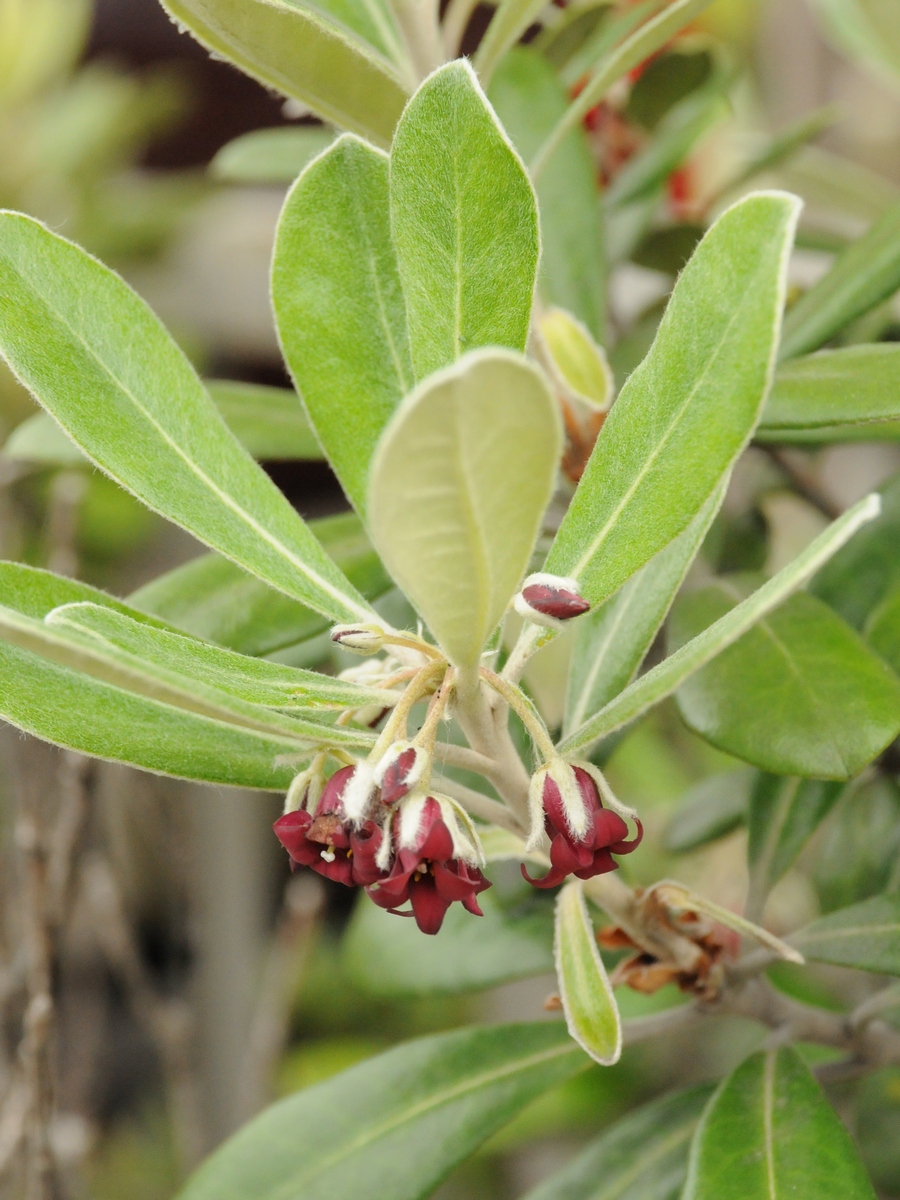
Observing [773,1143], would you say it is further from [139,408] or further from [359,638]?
[139,408]

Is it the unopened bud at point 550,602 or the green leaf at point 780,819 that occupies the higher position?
the unopened bud at point 550,602

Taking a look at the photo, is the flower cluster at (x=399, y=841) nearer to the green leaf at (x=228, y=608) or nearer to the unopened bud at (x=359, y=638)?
the unopened bud at (x=359, y=638)

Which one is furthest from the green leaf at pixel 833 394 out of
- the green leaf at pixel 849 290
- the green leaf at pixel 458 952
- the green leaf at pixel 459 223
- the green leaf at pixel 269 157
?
the green leaf at pixel 269 157

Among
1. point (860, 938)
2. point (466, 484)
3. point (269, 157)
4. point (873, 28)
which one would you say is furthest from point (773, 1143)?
point (873, 28)

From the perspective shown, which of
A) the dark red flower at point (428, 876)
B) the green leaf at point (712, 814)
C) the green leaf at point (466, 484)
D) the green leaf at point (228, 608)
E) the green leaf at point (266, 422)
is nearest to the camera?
the green leaf at point (466, 484)

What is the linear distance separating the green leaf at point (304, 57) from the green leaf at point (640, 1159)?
0.65 meters

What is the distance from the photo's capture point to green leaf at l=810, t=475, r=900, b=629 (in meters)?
0.78

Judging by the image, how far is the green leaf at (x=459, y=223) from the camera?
1.62 feet

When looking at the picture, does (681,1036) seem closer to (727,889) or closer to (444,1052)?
(727,889)

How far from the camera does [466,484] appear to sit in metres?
0.36

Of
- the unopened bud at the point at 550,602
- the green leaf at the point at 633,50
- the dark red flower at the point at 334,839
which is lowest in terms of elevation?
the dark red flower at the point at 334,839

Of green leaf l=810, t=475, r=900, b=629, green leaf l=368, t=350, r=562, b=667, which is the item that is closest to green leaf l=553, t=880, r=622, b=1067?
green leaf l=368, t=350, r=562, b=667

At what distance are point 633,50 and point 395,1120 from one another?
2.20 ft

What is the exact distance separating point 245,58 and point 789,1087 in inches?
24.9
